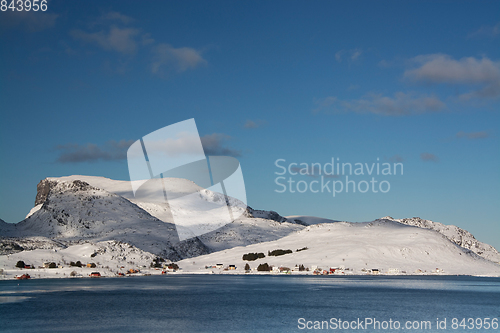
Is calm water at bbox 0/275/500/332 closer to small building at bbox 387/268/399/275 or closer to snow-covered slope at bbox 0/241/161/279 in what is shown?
small building at bbox 387/268/399/275

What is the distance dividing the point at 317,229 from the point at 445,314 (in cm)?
13155

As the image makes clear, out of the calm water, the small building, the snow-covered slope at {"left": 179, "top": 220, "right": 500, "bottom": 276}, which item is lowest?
the calm water

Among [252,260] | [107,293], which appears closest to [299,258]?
[252,260]

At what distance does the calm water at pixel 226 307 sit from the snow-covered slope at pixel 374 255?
45.8 metres

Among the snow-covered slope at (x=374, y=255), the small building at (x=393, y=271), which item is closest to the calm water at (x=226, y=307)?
the small building at (x=393, y=271)

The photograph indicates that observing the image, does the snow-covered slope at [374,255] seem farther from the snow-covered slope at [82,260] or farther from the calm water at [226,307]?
the calm water at [226,307]

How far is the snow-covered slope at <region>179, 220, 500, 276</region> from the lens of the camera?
13962 centimetres

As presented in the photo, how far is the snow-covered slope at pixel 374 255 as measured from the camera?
458 ft

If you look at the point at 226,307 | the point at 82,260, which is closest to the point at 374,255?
the point at 82,260

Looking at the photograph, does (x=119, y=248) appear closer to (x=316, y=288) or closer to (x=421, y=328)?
(x=316, y=288)

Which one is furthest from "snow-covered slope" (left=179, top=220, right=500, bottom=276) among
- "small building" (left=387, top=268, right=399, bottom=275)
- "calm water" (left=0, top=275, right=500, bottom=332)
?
"calm water" (left=0, top=275, right=500, bottom=332)

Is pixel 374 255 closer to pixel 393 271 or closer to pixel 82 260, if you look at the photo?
pixel 393 271

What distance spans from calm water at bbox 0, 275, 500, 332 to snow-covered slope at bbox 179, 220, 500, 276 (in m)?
45.8

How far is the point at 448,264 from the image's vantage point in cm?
14350
